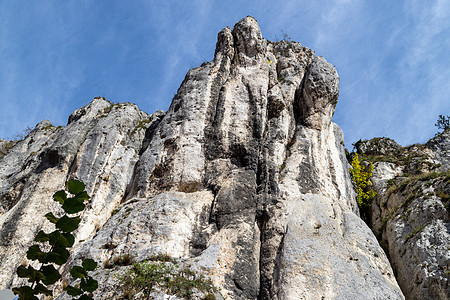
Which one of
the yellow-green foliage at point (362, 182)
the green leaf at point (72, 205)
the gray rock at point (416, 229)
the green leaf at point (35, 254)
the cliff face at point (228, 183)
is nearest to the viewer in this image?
the green leaf at point (72, 205)

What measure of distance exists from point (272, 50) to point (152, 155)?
38.8ft

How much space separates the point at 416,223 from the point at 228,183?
8.87m

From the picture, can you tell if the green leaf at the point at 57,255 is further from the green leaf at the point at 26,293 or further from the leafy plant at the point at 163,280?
the leafy plant at the point at 163,280

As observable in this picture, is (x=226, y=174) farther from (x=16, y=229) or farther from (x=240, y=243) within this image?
(x=16, y=229)

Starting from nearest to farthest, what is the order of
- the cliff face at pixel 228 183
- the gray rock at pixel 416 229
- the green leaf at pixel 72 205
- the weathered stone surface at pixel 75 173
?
the green leaf at pixel 72 205 < the cliff face at pixel 228 183 < the gray rock at pixel 416 229 < the weathered stone surface at pixel 75 173

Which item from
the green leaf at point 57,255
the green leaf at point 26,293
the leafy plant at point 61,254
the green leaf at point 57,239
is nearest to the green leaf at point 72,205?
the leafy plant at point 61,254

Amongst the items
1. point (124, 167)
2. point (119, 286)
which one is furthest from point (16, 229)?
point (119, 286)

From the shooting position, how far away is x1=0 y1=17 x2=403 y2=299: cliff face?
540 inches

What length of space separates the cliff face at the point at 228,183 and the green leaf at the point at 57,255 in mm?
8184

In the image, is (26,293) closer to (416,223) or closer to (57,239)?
(57,239)

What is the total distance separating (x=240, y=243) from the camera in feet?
47.6

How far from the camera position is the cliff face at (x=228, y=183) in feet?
45.0

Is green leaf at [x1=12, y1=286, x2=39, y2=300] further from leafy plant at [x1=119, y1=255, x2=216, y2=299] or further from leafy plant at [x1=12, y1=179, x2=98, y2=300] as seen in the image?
leafy plant at [x1=119, y1=255, x2=216, y2=299]

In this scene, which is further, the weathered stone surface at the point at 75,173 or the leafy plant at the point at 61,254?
the weathered stone surface at the point at 75,173
